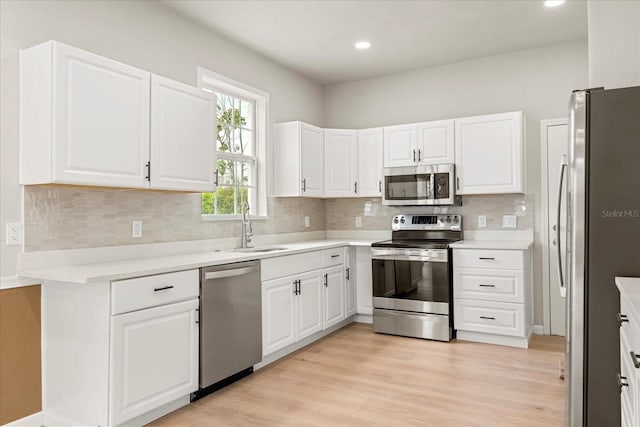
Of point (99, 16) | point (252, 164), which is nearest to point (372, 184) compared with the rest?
point (252, 164)

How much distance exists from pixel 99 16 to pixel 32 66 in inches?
27.5

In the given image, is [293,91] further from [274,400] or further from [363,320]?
[274,400]

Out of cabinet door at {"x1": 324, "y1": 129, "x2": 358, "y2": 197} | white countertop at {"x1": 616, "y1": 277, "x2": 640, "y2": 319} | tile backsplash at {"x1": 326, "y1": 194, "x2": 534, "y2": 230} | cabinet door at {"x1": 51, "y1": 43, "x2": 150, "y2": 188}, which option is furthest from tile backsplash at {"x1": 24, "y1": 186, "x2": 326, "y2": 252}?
white countertop at {"x1": 616, "y1": 277, "x2": 640, "y2": 319}

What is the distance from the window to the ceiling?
1.50 ft

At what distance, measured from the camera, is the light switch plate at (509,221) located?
4.37 m

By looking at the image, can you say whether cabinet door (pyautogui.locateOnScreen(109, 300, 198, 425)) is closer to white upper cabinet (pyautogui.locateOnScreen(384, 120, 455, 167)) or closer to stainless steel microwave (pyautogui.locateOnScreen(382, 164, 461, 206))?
stainless steel microwave (pyautogui.locateOnScreen(382, 164, 461, 206))

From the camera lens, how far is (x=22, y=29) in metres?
2.44

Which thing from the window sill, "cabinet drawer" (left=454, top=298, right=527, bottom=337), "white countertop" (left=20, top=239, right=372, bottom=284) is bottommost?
"cabinet drawer" (left=454, top=298, right=527, bottom=337)

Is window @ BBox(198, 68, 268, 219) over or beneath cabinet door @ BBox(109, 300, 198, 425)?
over

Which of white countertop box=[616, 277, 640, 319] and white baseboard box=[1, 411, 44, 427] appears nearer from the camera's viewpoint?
white countertop box=[616, 277, 640, 319]

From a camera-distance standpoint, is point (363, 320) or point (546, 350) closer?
point (546, 350)

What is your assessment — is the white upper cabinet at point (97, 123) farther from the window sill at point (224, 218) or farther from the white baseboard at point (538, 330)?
the white baseboard at point (538, 330)

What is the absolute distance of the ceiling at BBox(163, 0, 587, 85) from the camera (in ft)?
11.1

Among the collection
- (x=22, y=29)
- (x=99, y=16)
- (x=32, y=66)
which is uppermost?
(x=99, y=16)
